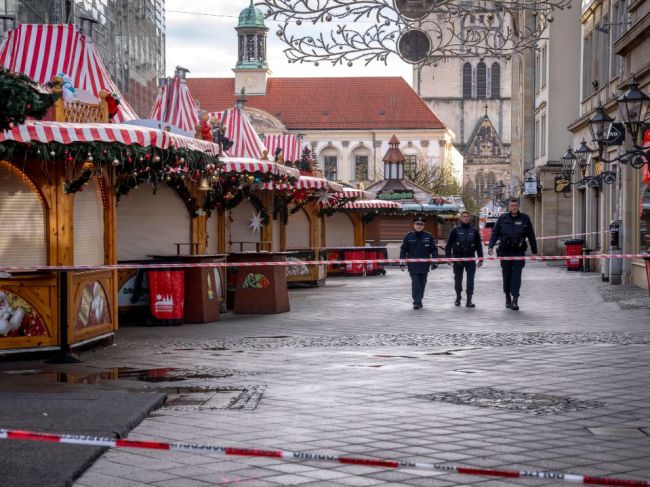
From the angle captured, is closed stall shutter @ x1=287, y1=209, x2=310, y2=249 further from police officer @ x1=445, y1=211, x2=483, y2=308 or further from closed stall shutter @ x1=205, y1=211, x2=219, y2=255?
police officer @ x1=445, y1=211, x2=483, y2=308

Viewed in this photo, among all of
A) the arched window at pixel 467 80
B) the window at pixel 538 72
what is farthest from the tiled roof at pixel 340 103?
the window at pixel 538 72

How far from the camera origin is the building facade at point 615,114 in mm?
23922

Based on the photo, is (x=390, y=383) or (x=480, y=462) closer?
(x=480, y=462)

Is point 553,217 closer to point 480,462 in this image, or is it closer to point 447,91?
point 480,462

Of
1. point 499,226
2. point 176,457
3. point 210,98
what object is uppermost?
point 210,98

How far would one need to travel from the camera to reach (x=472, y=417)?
8.47 metres

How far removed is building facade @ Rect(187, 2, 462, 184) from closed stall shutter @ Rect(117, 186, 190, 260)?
8558cm

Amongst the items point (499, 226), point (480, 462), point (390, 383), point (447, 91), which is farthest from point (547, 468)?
point (447, 91)

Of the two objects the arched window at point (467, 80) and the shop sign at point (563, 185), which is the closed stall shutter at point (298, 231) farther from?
the arched window at point (467, 80)

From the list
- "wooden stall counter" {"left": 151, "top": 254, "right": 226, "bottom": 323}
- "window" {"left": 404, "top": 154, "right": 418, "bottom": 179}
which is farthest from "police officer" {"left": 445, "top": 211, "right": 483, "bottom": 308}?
"window" {"left": 404, "top": 154, "right": 418, "bottom": 179}

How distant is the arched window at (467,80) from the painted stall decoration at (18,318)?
111 m

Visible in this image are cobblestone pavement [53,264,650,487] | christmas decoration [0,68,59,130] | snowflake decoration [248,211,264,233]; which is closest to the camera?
cobblestone pavement [53,264,650,487]

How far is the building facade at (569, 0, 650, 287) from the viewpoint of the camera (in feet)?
78.5

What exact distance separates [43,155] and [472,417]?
607 centimetres
